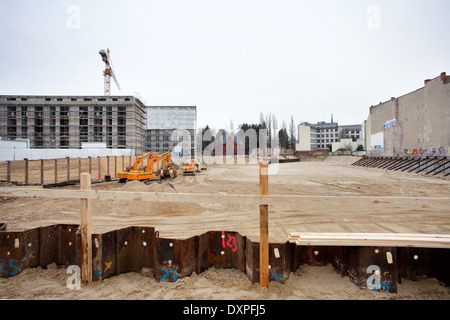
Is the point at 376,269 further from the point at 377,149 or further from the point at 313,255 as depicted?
the point at 377,149

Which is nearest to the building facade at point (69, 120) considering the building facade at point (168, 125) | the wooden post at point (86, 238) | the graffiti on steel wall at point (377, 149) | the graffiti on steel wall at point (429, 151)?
the building facade at point (168, 125)

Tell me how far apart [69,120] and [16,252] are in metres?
62.8

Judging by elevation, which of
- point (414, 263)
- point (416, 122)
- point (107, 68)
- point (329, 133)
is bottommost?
point (414, 263)

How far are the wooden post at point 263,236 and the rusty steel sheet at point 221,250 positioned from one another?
22.8 inches

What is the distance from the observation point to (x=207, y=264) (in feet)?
12.9

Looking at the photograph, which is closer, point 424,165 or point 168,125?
point 424,165

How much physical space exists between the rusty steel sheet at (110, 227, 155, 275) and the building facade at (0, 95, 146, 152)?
5595 cm

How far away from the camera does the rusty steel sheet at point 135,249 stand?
3881mm

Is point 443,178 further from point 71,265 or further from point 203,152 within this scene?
point 203,152

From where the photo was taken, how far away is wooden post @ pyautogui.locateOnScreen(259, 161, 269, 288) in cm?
324

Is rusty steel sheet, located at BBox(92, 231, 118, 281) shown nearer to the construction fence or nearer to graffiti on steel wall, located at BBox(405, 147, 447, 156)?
the construction fence

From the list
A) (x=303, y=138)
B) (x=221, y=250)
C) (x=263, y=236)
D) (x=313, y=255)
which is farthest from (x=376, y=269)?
(x=303, y=138)

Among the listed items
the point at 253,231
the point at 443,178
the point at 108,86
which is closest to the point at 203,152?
the point at 108,86

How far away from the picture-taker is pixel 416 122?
115 ft
